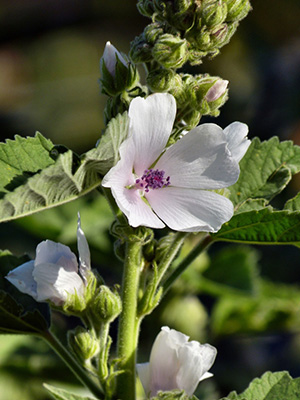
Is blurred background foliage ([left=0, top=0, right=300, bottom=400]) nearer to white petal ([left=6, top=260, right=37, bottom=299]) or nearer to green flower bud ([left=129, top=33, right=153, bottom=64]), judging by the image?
white petal ([left=6, top=260, right=37, bottom=299])

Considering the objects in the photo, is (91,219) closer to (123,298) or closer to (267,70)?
(123,298)

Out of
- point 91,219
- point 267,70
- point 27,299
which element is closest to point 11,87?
point 267,70

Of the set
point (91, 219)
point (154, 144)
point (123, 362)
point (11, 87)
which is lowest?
point (11, 87)

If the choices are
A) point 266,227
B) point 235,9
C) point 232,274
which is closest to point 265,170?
point 266,227

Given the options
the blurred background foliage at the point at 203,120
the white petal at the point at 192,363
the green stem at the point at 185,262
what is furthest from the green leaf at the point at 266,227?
the blurred background foliage at the point at 203,120

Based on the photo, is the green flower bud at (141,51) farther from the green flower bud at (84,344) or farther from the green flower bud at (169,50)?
the green flower bud at (84,344)

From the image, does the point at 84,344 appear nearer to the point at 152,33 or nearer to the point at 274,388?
the point at 274,388

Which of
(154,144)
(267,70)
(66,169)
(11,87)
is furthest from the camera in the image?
(11,87)

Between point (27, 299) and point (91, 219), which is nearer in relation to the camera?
point (27, 299)
